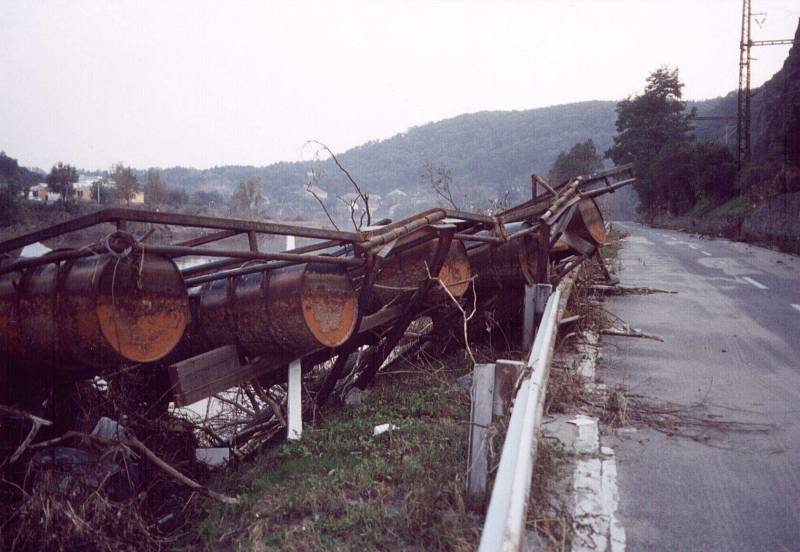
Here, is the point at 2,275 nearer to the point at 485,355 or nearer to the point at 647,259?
the point at 485,355

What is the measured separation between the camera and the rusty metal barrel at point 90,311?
3.79 m

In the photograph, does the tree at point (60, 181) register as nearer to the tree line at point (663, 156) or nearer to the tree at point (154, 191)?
the tree at point (154, 191)

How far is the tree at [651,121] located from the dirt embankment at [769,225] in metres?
37.4

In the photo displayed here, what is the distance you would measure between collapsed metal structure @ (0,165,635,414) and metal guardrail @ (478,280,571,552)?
1883 millimetres

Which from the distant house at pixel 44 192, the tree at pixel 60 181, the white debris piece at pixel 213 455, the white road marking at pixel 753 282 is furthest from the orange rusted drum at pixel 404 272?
the tree at pixel 60 181

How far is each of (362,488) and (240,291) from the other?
6.56ft

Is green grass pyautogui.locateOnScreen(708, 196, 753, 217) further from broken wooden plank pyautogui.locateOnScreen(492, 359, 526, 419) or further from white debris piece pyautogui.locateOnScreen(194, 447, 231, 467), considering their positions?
broken wooden plank pyautogui.locateOnScreen(492, 359, 526, 419)

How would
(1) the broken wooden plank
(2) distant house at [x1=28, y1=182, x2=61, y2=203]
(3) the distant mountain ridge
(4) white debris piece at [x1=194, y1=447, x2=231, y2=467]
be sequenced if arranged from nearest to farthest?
(1) the broken wooden plank → (4) white debris piece at [x1=194, y1=447, x2=231, y2=467] → (2) distant house at [x1=28, y1=182, x2=61, y2=203] → (3) the distant mountain ridge

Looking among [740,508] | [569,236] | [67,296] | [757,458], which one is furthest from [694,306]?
[67,296]

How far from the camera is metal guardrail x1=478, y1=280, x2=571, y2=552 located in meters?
1.79

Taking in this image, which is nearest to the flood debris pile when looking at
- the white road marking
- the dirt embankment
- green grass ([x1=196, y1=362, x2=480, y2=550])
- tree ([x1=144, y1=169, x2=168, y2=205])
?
green grass ([x1=196, y1=362, x2=480, y2=550])

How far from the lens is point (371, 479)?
375 centimetres

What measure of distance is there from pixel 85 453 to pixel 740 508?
4213 millimetres

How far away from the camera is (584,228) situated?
24.8 feet
